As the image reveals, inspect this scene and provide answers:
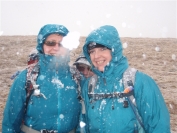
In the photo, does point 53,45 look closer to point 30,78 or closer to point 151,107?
point 30,78

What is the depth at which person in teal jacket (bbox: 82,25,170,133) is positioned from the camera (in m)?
3.33

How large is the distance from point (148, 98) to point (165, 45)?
24.0m

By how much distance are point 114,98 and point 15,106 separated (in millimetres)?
1660

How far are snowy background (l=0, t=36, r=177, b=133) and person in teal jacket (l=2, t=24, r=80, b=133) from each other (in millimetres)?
6120

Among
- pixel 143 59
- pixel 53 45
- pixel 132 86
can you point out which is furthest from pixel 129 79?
pixel 143 59

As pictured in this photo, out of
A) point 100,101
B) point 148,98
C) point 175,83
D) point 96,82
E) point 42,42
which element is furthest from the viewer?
point 175,83

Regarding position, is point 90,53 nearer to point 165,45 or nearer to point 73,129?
point 73,129

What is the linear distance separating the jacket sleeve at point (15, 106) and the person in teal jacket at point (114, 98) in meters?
1.03

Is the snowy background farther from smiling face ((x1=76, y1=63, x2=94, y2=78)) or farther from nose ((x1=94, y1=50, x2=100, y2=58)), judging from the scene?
nose ((x1=94, y1=50, x2=100, y2=58))

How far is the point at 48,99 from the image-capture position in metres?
3.86

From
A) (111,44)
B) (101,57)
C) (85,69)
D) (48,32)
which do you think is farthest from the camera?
(85,69)

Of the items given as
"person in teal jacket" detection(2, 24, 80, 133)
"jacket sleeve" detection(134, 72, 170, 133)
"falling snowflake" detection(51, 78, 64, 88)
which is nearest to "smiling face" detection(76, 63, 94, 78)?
"person in teal jacket" detection(2, 24, 80, 133)

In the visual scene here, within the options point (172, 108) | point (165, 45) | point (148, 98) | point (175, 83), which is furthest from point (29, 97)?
point (165, 45)

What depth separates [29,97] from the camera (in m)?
3.89
